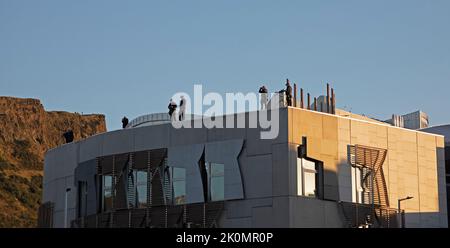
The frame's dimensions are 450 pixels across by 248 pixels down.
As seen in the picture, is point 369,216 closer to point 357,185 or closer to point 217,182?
point 357,185

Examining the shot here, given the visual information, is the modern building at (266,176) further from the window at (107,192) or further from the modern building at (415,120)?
the modern building at (415,120)

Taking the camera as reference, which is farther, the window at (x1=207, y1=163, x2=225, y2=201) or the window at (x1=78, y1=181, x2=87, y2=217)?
the window at (x1=78, y1=181, x2=87, y2=217)

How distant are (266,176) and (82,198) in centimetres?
1818

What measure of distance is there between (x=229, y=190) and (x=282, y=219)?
14.8 ft

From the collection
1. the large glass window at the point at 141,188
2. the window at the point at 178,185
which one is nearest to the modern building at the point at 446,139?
the window at the point at 178,185

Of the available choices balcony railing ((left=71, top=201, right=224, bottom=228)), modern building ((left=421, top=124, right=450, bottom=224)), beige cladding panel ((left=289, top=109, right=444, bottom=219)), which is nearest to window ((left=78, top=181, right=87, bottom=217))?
balcony railing ((left=71, top=201, right=224, bottom=228))

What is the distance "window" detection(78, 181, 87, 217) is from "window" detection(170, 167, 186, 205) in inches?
394

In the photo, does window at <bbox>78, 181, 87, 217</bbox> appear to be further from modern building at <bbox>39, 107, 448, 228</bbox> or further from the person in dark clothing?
the person in dark clothing

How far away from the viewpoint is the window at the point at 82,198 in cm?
7006

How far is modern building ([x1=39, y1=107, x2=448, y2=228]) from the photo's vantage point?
58875 mm

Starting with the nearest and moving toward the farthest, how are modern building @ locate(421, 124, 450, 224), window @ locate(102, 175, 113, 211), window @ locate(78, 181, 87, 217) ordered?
window @ locate(102, 175, 113, 211) → window @ locate(78, 181, 87, 217) → modern building @ locate(421, 124, 450, 224)
